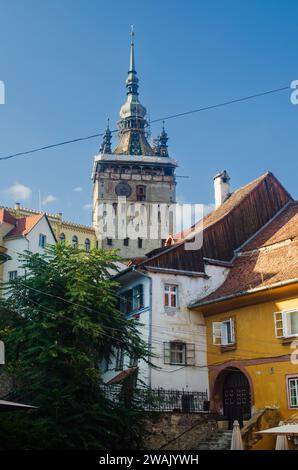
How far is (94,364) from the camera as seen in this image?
83.2 ft

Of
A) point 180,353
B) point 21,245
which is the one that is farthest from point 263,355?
point 21,245

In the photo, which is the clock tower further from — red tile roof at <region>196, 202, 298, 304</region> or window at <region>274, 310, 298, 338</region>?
window at <region>274, 310, 298, 338</region>

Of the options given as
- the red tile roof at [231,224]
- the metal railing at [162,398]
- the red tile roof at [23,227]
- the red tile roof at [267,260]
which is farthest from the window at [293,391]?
the red tile roof at [23,227]

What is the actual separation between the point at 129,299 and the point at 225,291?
5.39m

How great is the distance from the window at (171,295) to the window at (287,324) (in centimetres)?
564

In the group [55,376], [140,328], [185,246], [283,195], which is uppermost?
[283,195]

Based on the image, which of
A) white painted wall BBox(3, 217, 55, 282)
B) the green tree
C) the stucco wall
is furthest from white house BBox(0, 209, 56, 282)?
the stucco wall

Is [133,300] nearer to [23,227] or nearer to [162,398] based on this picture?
[162,398]

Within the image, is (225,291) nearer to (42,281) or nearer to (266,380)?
(266,380)

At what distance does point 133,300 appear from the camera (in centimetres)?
3338

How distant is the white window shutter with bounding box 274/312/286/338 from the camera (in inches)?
1083

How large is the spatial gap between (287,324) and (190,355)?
5567 mm

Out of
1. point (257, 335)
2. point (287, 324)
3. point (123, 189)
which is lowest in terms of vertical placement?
point (257, 335)
